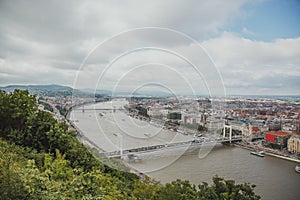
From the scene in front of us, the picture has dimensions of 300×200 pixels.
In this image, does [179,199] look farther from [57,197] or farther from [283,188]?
[283,188]

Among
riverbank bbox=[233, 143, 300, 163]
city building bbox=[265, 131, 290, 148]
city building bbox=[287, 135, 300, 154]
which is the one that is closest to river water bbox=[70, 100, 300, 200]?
riverbank bbox=[233, 143, 300, 163]

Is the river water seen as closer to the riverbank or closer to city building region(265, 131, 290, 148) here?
the riverbank

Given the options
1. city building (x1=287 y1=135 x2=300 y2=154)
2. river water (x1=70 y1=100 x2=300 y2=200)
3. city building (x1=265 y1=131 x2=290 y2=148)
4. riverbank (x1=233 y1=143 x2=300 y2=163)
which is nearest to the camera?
river water (x1=70 y1=100 x2=300 y2=200)

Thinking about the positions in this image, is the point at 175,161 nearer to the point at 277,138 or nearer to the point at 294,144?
the point at 294,144

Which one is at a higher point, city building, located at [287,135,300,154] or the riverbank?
city building, located at [287,135,300,154]

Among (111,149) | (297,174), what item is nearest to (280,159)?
(297,174)

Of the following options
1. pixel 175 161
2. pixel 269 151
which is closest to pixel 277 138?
pixel 269 151

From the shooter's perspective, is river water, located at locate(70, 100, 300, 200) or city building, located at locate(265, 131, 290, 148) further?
city building, located at locate(265, 131, 290, 148)

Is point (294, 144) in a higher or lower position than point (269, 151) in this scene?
higher
